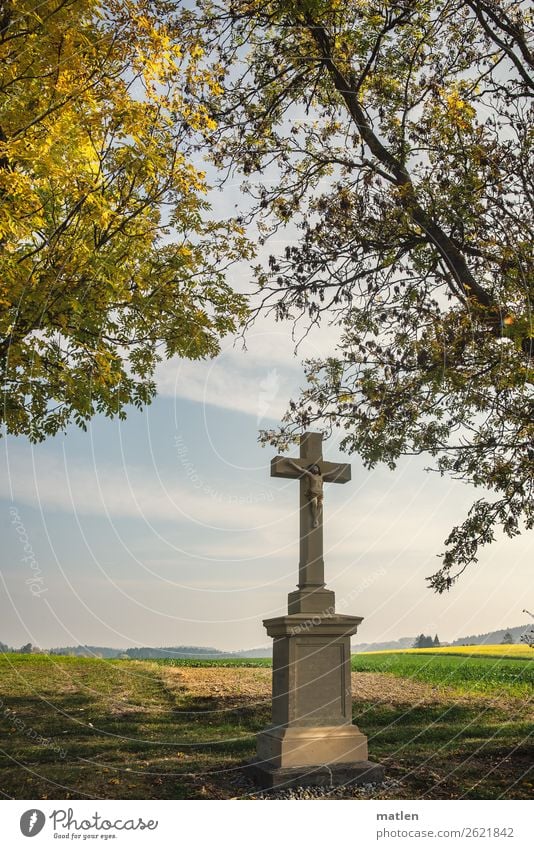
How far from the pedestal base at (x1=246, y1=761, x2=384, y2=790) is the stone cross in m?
1.98

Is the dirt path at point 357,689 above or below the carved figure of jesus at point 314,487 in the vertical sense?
below

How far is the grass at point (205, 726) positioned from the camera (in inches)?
277

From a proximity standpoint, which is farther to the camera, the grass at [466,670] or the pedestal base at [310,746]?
the grass at [466,670]

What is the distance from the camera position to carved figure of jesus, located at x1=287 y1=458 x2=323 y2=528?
834 centimetres

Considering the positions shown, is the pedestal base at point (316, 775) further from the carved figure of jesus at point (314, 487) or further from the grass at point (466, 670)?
the grass at point (466, 670)

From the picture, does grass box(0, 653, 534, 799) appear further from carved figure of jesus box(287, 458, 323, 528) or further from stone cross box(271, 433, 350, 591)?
carved figure of jesus box(287, 458, 323, 528)

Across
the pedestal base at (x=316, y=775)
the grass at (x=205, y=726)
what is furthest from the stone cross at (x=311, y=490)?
the grass at (x=205, y=726)

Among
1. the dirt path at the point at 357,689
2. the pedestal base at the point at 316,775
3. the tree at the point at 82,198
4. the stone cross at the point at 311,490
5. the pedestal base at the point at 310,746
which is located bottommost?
the dirt path at the point at 357,689

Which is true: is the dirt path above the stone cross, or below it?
below

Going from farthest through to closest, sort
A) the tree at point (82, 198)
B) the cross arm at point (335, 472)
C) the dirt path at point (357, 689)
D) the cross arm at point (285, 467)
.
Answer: the dirt path at point (357, 689)
the cross arm at point (335, 472)
the cross arm at point (285, 467)
the tree at point (82, 198)

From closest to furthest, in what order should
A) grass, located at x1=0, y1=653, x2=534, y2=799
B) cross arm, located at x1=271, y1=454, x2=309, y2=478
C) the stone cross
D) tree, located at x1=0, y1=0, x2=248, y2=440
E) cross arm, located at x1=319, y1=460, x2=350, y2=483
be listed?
tree, located at x1=0, y1=0, x2=248, y2=440
grass, located at x1=0, y1=653, x2=534, y2=799
the stone cross
cross arm, located at x1=271, y1=454, x2=309, y2=478
cross arm, located at x1=319, y1=460, x2=350, y2=483

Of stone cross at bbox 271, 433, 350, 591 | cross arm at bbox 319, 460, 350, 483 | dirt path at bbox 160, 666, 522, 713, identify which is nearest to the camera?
stone cross at bbox 271, 433, 350, 591

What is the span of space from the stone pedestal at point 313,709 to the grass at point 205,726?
0.48m

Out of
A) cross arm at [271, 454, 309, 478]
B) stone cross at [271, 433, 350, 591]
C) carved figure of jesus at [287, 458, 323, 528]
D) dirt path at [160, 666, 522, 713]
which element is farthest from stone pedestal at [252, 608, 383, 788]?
dirt path at [160, 666, 522, 713]
